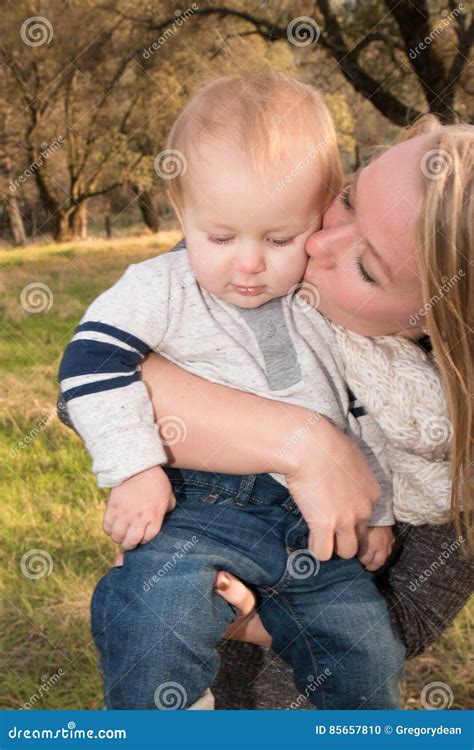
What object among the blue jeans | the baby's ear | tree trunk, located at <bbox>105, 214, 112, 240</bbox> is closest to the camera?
the blue jeans

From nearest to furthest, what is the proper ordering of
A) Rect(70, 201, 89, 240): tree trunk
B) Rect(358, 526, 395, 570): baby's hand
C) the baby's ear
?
1. the baby's ear
2. Rect(358, 526, 395, 570): baby's hand
3. Rect(70, 201, 89, 240): tree trunk

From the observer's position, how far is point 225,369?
55.8 inches

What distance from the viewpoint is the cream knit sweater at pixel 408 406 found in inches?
54.1

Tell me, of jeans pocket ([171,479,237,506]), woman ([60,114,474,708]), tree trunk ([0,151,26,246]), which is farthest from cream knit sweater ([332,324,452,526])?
tree trunk ([0,151,26,246])

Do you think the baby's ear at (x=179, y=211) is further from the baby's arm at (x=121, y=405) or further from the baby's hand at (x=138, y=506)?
the baby's hand at (x=138, y=506)

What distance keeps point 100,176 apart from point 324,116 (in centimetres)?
466

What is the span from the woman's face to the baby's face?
0.04 metres

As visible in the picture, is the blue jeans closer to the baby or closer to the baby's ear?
the baby

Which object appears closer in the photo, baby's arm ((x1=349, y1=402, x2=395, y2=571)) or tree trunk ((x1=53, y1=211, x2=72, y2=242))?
baby's arm ((x1=349, y1=402, x2=395, y2=571))

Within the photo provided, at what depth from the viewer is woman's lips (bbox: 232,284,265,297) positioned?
1348 millimetres

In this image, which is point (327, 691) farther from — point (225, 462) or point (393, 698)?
point (225, 462)

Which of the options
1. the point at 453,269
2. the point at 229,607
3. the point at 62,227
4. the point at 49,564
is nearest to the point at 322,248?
the point at 453,269

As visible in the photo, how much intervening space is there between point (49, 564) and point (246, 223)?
1384 millimetres

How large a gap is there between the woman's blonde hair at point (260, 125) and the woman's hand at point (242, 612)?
1.87 feet
